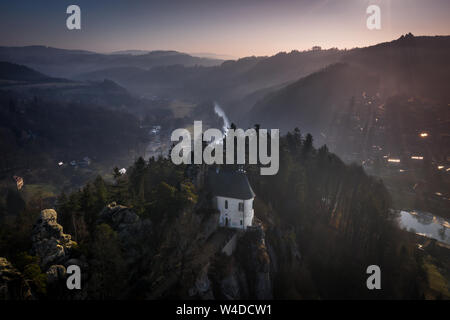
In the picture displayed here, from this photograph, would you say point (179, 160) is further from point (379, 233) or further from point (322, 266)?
point (379, 233)

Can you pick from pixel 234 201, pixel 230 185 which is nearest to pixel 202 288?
pixel 234 201

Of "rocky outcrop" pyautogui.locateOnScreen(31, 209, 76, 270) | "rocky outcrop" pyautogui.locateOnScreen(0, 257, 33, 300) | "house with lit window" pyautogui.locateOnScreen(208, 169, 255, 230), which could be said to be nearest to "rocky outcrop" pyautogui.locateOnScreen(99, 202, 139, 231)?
"rocky outcrop" pyautogui.locateOnScreen(31, 209, 76, 270)

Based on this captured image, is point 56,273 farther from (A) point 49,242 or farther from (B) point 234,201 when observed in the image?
(B) point 234,201

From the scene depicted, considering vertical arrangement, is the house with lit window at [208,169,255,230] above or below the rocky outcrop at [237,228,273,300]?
above

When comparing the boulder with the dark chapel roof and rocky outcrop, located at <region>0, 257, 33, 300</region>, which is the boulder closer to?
rocky outcrop, located at <region>0, 257, 33, 300</region>

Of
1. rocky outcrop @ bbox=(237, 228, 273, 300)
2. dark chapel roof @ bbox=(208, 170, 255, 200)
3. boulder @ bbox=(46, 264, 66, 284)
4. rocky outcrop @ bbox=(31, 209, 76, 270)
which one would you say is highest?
dark chapel roof @ bbox=(208, 170, 255, 200)

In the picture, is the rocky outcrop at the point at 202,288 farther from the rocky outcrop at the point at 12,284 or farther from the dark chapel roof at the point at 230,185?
the rocky outcrop at the point at 12,284
